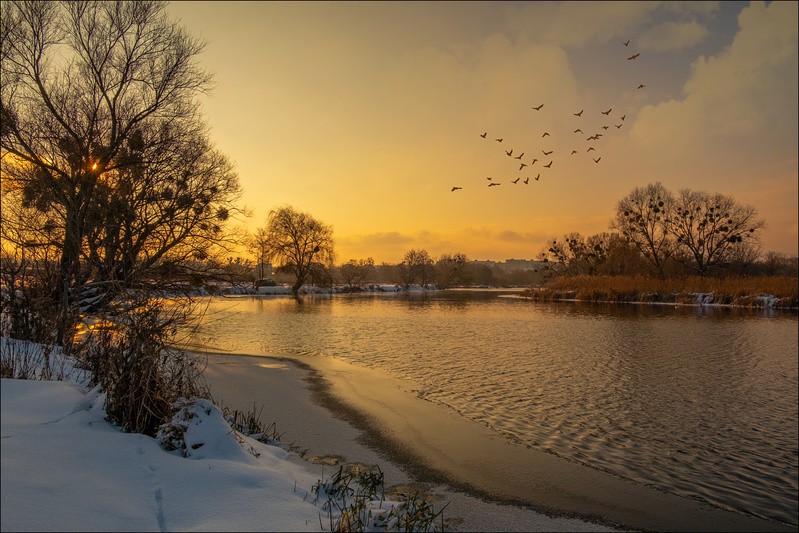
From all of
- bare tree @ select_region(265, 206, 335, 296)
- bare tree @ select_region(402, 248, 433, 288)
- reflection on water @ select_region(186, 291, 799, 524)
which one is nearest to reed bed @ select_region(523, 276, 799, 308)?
reflection on water @ select_region(186, 291, 799, 524)

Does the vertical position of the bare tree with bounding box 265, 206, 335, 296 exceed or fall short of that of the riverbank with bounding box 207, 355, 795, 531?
it exceeds it

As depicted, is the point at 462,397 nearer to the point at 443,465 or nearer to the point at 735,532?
the point at 443,465

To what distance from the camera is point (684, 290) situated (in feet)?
139

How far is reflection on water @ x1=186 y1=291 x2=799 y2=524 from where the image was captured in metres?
6.29

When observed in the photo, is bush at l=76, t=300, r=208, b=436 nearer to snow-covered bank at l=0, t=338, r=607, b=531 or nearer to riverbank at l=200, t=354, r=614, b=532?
snow-covered bank at l=0, t=338, r=607, b=531

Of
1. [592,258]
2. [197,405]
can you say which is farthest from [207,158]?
[592,258]

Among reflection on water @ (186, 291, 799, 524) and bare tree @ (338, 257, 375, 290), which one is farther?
bare tree @ (338, 257, 375, 290)

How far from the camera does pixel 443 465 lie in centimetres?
611

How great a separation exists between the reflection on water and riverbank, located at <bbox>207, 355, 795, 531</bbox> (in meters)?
0.43

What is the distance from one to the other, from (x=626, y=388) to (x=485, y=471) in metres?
6.09

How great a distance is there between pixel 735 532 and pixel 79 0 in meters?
23.1

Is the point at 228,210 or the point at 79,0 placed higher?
the point at 79,0

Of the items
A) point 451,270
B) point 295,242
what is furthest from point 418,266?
point 295,242

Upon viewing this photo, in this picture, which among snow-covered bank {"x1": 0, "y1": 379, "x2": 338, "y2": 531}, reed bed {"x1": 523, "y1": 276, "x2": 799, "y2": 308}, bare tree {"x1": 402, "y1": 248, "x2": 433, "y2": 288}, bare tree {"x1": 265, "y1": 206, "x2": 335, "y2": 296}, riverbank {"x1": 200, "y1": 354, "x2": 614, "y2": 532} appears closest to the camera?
snow-covered bank {"x1": 0, "y1": 379, "x2": 338, "y2": 531}
